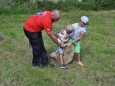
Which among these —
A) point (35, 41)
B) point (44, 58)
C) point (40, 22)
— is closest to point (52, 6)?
point (44, 58)

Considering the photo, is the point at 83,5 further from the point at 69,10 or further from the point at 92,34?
the point at 92,34

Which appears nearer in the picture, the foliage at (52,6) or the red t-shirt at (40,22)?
the red t-shirt at (40,22)

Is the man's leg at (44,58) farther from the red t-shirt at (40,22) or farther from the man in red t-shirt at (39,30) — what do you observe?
the red t-shirt at (40,22)

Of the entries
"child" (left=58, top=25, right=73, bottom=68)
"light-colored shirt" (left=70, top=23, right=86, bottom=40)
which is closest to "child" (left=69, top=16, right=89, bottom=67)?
"light-colored shirt" (left=70, top=23, right=86, bottom=40)

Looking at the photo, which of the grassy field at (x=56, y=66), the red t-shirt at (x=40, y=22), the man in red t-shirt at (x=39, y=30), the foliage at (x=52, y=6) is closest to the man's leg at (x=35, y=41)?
the man in red t-shirt at (x=39, y=30)

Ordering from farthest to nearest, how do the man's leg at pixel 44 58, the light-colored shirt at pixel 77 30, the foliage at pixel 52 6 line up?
the foliage at pixel 52 6
the man's leg at pixel 44 58
the light-colored shirt at pixel 77 30

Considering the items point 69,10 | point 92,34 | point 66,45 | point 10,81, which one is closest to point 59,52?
point 66,45

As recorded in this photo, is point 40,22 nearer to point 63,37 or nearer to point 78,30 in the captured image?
point 63,37

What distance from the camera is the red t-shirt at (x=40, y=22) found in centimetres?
715

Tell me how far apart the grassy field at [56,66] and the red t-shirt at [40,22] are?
0.95m

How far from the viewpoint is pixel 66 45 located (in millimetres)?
7922

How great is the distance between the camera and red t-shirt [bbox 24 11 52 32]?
7.15m

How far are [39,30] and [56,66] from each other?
108 centimetres

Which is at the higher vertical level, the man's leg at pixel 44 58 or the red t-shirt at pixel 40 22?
the red t-shirt at pixel 40 22
